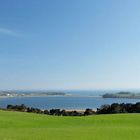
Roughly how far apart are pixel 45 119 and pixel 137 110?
1016 inches

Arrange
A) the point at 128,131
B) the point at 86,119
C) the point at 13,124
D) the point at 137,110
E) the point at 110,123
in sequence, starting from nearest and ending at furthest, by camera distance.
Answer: the point at 128,131
the point at 13,124
the point at 110,123
the point at 86,119
the point at 137,110

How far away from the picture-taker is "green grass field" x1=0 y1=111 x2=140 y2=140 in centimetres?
2134

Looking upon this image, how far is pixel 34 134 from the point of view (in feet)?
71.4

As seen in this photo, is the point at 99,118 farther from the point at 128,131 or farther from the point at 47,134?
the point at 47,134

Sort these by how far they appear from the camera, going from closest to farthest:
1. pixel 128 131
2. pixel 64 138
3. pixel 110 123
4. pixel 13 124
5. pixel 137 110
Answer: pixel 64 138, pixel 128 131, pixel 13 124, pixel 110 123, pixel 137 110

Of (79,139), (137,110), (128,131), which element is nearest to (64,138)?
(79,139)

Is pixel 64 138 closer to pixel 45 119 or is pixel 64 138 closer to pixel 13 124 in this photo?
pixel 13 124

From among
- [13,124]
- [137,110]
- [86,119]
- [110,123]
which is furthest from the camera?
[137,110]

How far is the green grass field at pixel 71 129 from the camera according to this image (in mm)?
21337

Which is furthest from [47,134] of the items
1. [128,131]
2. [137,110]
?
[137,110]

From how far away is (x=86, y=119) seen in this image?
32000 mm

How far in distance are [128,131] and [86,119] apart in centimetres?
798

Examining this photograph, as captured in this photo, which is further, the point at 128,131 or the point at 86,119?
the point at 86,119

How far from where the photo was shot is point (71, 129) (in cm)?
2478
